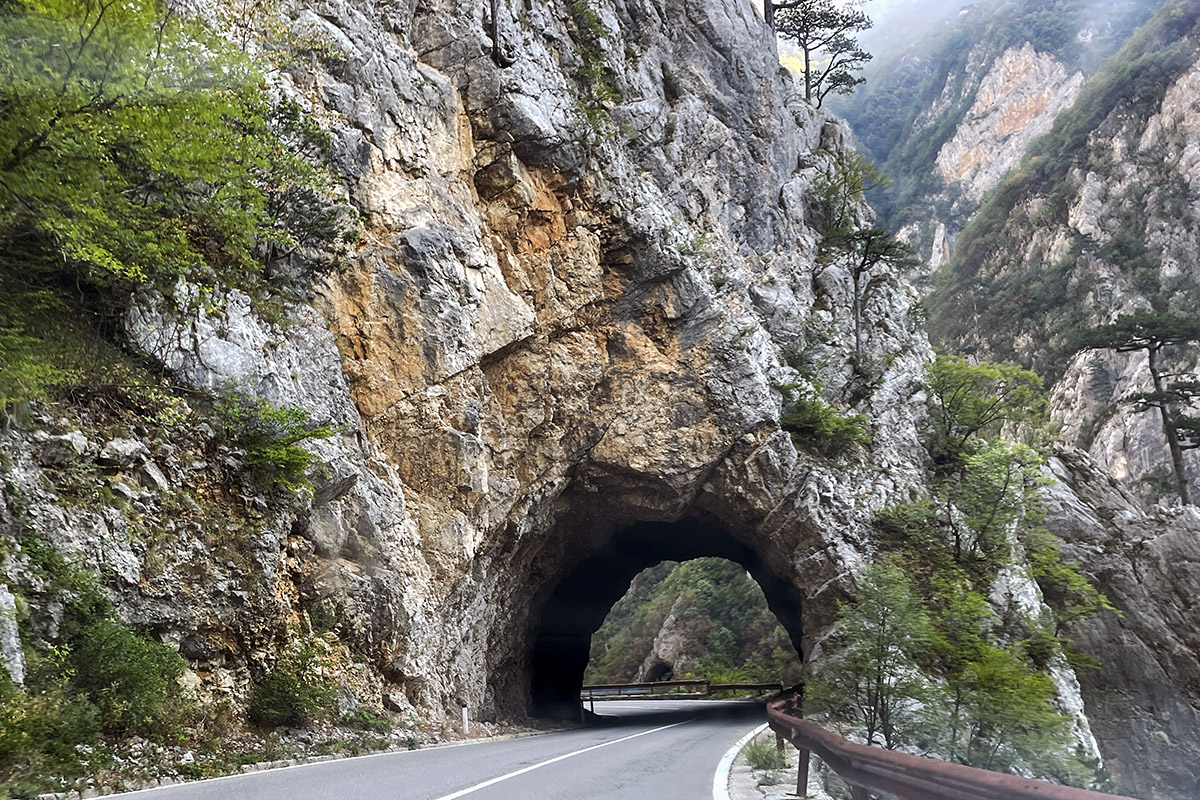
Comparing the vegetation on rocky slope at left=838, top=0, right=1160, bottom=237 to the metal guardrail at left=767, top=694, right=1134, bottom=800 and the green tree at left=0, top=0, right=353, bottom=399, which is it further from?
the metal guardrail at left=767, top=694, right=1134, bottom=800

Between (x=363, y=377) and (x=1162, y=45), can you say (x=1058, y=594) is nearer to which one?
(x=363, y=377)

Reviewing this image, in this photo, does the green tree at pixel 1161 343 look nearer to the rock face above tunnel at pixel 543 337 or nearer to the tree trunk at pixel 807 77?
the rock face above tunnel at pixel 543 337

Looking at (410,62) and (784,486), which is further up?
(410,62)

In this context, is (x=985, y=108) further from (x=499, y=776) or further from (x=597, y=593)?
(x=499, y=776)

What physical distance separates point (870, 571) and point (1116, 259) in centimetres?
4743

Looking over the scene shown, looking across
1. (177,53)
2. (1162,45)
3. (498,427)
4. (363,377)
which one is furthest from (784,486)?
(1162,45)

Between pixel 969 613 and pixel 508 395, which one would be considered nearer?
pixel 969 613

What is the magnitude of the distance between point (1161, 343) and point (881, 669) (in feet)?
91.6

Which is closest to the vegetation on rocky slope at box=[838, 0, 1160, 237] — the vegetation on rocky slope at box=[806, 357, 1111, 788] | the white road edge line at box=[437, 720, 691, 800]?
the vegetation on rocky slope at box=[806, 357, 1111, 788]

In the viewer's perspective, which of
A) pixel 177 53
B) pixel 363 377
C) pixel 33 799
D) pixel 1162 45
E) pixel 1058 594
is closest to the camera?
pixel 33 799

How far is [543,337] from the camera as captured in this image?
16.6 metres

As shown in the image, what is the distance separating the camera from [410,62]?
49.0 feet


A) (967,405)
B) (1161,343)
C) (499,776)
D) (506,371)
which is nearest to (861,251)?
(967,405)

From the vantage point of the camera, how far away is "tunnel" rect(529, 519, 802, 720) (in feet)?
78.4
